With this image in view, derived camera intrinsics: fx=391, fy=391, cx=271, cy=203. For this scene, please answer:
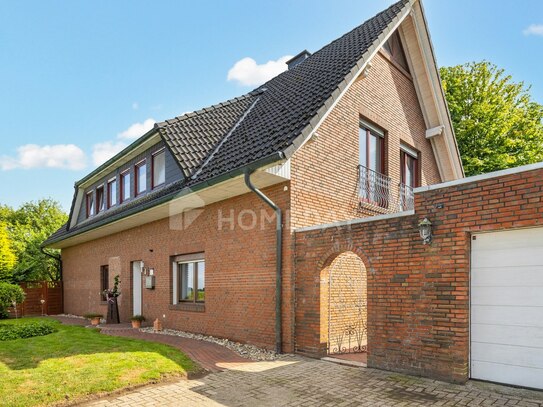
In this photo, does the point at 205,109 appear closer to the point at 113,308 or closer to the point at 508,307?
the point at 113,308

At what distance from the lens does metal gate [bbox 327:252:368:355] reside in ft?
26.1

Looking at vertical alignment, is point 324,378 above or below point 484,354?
below

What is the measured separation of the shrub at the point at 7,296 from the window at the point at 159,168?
910 centimetres

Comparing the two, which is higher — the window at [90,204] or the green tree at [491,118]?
the green tree at [491,118]

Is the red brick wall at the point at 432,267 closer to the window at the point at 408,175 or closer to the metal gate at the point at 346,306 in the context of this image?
the metal gate at the point at 346,306

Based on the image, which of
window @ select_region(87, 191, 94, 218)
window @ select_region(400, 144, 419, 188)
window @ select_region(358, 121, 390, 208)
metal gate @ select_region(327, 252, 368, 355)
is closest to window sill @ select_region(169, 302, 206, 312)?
metal gate @ select_region(327, 252, 368, 355)

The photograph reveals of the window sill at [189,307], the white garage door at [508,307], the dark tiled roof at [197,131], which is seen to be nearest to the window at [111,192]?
the dark tiled roof at [197,131]

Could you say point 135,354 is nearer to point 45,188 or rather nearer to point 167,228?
point 167,228

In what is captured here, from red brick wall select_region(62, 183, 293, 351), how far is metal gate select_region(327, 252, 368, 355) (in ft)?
2.94

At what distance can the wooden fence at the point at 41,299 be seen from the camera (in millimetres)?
18828

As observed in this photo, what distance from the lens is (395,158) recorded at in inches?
458

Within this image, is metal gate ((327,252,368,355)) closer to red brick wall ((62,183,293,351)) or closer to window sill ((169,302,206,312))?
red brick wall ((62,183,293,351))

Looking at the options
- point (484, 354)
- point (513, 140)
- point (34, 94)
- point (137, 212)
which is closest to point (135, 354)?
point (137, 212)

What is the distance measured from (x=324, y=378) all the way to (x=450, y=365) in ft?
6.09
